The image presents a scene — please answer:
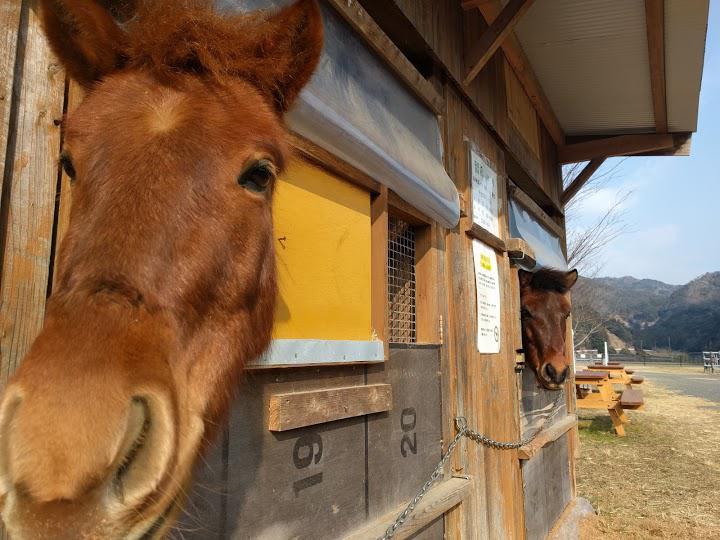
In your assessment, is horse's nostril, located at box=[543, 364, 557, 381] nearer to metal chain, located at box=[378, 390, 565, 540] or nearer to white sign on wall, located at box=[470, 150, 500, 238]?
metal chain, located at box=[378, 390, 565, 540]

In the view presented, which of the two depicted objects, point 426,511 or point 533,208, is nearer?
point 426,511

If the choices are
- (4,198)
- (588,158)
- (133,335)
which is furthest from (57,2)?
(588,158)

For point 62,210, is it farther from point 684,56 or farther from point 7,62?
point 684,56

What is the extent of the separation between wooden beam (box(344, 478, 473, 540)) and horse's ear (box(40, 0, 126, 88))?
221cm

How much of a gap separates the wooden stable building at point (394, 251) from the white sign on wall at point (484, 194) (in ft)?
0.09

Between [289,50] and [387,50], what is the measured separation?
1.30m

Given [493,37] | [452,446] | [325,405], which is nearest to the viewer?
[325,405]

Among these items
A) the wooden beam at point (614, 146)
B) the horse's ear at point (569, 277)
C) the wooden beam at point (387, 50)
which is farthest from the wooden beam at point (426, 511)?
the wooden beam at point (614, 146)

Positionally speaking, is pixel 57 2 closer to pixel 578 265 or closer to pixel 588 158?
pixel 588 158

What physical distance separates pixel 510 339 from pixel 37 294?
167 inches

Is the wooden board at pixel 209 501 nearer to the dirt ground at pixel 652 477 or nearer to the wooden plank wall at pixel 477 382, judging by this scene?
the wooden plank wall at pixel 477 382

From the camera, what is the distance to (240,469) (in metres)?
1.71

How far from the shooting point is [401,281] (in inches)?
136

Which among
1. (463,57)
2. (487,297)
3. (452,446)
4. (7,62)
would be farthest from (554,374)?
(7,62)
